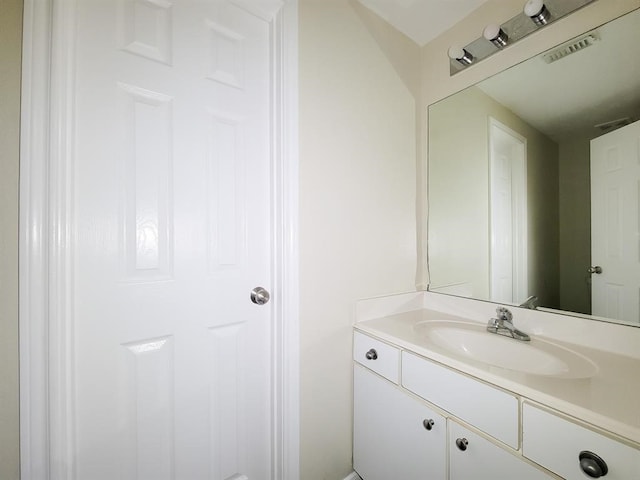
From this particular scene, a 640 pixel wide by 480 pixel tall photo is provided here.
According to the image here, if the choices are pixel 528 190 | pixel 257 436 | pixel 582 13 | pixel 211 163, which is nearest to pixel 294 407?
pixel 257 436

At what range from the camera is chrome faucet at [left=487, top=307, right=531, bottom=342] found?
3.35 feet

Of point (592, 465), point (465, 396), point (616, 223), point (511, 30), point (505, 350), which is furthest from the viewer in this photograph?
point (511, 30)

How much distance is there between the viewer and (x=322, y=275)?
1.10 meters

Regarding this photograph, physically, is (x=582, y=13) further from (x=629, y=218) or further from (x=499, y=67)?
(x=629, y=218)

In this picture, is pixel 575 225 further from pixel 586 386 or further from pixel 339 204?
pixel 339 204

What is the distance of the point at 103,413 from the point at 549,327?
61.6 inches

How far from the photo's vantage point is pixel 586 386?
66cm

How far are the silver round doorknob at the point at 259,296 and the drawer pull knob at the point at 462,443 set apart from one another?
779mm

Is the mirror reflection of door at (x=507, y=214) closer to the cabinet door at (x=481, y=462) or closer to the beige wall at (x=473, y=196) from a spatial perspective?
the beige wall at (x=473, y=196)

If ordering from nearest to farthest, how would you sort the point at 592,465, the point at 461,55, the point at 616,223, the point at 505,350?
1. the point at 592,465
2. the point at 616,223
3. the point at 505,350
4. the point at 461,55

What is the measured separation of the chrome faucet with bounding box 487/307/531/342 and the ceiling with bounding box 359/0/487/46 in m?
1.42

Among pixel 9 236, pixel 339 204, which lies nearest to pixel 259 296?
pixel 339 204

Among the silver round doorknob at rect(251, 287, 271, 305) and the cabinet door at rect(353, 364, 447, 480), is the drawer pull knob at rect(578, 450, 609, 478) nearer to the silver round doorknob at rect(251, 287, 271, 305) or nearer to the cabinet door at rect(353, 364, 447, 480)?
the cabinet door at rect(353, 364, 447, 480)

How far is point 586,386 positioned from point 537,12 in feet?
4.19
